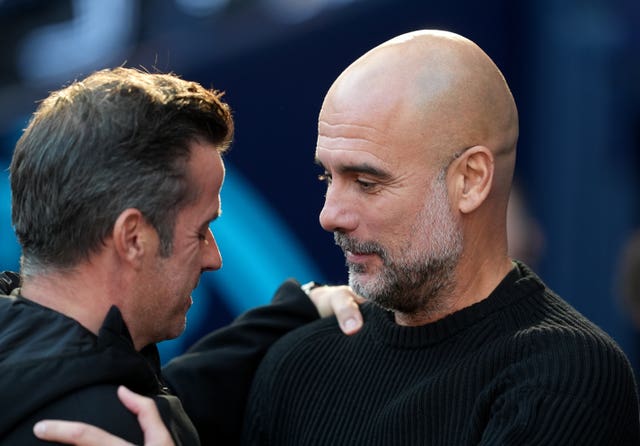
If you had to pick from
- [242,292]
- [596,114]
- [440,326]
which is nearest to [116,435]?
[440,326]

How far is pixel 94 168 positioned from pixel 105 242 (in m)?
0.15

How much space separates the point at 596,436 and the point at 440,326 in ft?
1.76

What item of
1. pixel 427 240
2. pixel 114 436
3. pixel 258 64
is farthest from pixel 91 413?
pixel 258 64

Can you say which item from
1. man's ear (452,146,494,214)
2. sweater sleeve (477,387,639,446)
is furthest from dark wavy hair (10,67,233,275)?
sweater sleeve (477,387,639,446)

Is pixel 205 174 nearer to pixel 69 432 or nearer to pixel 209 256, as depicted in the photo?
pixel 209 256

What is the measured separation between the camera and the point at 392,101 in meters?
2.77

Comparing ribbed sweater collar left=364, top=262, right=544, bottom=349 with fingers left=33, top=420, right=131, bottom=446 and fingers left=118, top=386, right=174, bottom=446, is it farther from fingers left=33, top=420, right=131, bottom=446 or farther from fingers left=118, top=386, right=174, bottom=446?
fingers left=33, top=420, right=131, bottom=446

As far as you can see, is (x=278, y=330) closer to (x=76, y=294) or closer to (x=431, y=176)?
(x=431, y=176)

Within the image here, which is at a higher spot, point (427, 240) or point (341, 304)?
point (427, 240)

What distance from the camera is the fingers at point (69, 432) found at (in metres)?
2.14

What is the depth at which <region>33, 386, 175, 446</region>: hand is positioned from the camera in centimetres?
214

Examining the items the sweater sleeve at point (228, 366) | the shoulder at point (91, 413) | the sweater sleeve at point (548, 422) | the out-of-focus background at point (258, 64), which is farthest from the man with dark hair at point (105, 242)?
the out-of-focus background at point (258, 64)

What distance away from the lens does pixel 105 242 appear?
236 centimetres

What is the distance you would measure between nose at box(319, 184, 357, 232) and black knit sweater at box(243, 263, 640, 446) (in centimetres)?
32
